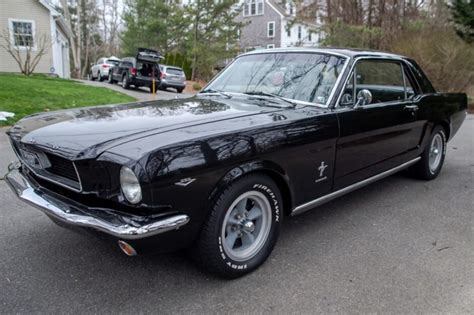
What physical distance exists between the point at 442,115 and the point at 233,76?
2.94 metres

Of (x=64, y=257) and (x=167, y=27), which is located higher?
(x=167, y=27)

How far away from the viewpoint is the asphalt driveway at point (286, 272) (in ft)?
8.47

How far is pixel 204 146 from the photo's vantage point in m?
2.54

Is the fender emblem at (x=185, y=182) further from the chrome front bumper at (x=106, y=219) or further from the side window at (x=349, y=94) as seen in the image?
the side window at (x=349, y=94)

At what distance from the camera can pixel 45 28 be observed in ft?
69.1

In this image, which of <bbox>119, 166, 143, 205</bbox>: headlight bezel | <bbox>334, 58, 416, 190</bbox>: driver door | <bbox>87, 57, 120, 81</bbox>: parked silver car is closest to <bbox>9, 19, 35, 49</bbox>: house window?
<bbox>87, 57, 120, 81</bbox>: parked silver car

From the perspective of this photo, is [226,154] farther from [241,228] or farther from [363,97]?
[363,97]

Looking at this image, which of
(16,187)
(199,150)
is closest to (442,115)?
(199,150)

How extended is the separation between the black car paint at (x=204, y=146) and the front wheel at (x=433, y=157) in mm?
1185

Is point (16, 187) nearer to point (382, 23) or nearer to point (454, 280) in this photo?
point (454, 280)

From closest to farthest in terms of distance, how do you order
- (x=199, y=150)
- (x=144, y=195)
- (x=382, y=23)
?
(x=144, y=195)
(x=199, y=150)
(x=382, y=23)

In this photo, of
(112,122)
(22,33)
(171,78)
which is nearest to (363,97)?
(112,122)

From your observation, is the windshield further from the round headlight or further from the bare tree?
the bare tree

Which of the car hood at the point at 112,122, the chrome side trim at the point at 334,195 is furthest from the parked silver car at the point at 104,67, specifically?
the chrome side trim at the point at 334,195
